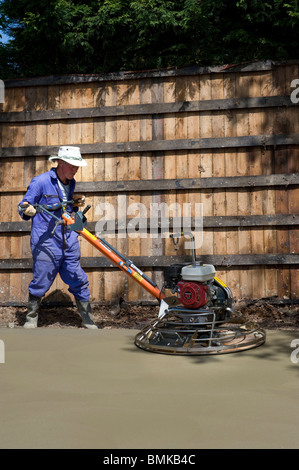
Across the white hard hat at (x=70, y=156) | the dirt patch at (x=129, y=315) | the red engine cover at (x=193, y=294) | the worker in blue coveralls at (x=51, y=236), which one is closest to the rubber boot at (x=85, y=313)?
the worker in blue coveralls at (x=51, y=236)

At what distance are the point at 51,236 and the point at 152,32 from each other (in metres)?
3.21

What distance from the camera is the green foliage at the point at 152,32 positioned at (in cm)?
550

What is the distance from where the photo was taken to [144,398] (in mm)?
2006

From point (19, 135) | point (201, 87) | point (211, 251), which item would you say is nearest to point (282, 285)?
point (211, 251)

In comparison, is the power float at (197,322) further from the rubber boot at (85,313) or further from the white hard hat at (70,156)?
the white hard hat at (70,156)

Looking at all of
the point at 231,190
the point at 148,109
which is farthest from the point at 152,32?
the point at 231,190

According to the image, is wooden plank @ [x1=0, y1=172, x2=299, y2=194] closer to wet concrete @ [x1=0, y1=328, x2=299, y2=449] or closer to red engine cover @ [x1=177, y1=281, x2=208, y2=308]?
red engine cover @ [x1=177, y1=281, x2=208, y2=308]

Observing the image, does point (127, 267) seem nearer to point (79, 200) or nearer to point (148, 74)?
point (79, 200)

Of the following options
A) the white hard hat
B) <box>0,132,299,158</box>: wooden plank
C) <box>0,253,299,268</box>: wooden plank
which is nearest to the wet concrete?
the white hard hat

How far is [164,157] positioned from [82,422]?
3.74 m

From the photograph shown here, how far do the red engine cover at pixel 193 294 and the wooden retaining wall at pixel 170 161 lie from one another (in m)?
1.85

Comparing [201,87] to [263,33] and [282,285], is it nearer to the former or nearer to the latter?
[263,33]
